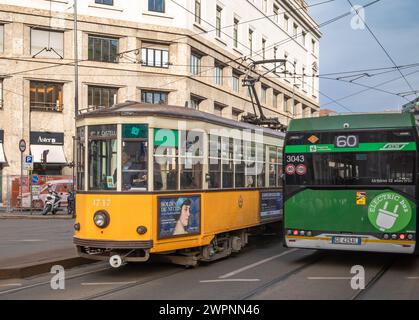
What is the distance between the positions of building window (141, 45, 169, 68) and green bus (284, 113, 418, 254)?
24522mm

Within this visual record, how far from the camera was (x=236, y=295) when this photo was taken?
769 cm

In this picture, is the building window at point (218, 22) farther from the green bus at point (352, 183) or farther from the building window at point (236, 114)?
the green bus at point (352, 183)

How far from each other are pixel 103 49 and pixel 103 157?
25308 millimetres

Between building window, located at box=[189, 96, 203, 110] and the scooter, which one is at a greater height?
building window, located at box=[189, 96, 203, 110]

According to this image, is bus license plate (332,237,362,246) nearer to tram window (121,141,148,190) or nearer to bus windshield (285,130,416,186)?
bus windshield (285,130,416,186)

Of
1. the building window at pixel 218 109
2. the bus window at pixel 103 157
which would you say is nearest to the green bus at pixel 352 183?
the bus window at pixel 103 157

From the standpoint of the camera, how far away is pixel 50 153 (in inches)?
1271

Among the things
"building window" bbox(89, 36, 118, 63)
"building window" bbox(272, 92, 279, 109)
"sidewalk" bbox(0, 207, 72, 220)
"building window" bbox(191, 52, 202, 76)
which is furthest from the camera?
"building window" bbox(272, 92, 279, 109)

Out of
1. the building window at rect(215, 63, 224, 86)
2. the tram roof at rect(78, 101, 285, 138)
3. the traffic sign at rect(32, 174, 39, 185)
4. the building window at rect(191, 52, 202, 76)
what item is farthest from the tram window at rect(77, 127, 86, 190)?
the building window at rect(215, 63, 224, 86)

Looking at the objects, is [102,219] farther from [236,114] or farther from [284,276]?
[236,114]

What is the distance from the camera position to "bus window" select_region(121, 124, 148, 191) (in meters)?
9.17

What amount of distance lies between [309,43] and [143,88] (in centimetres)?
3129

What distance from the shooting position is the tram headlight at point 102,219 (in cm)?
902
